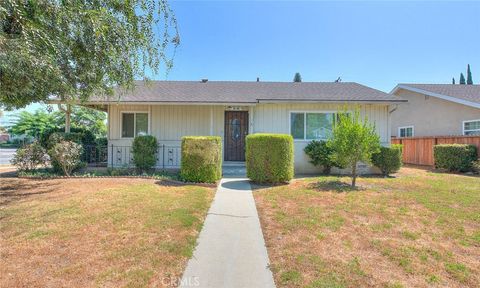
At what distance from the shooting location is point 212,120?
12.1 meters

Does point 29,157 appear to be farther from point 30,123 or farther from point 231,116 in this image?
point 30,123

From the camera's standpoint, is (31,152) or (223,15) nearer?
(31,152)

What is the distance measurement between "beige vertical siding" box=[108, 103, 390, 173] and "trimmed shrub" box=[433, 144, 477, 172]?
132 inches

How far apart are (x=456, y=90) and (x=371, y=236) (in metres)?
17.5

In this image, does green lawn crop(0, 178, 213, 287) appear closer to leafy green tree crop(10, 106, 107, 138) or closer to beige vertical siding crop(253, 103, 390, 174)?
beige vertical siding crop(253, 103, 390, 174)

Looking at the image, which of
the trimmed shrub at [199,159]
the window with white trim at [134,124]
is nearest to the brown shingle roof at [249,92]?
the window with white trim at [134,124]

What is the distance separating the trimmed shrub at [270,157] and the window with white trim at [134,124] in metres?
6.05

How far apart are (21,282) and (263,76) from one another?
16416mm

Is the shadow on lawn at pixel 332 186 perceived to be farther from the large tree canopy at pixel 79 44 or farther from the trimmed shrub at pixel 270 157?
the large tree canopy at pixel 79 44

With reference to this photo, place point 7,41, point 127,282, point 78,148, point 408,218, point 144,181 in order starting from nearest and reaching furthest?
point 127,282 < point 7,41 < point 408,218 < point 144,181 < point 78,148

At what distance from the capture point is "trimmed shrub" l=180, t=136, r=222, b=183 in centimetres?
831

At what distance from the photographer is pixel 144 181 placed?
8641 mm

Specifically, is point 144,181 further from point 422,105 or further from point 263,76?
point 422,105

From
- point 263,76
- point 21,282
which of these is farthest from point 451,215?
point 263,76
